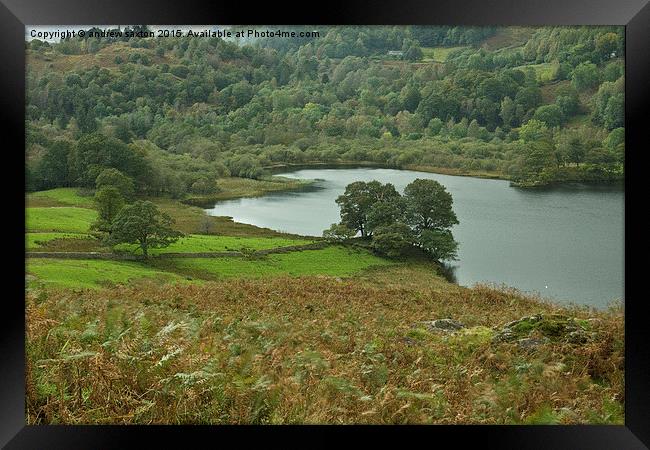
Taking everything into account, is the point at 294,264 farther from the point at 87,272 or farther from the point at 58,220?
the point at 58,220

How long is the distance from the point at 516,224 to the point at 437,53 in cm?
213

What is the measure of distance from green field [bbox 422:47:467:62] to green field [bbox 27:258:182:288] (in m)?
3.76

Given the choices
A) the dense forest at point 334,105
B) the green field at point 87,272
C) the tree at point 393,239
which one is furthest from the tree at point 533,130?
the green field at point 87,272

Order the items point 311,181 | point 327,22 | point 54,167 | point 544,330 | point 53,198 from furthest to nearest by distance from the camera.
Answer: point 311,181, point 54,167, point 53,198, point 544,330, point 327,22

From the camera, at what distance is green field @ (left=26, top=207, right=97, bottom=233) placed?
805cm

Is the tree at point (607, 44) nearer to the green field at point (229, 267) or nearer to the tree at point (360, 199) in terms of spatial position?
the tree at point (360, 199)

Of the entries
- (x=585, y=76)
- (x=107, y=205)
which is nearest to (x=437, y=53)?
(x=585, y=76)

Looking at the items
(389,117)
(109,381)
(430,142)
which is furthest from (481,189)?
(109,381)

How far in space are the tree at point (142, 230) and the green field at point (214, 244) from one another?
2.4 inches

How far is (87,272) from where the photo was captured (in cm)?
830

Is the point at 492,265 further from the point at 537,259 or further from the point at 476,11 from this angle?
the point at 476,11

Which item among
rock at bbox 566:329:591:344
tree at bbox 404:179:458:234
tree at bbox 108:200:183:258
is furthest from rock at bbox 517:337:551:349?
tree at bbox 108:200:183:258

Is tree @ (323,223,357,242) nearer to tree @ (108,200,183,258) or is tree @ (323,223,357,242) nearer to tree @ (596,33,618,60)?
tree @ (108,200,183,258)

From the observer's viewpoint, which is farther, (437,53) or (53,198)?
(437,53)
